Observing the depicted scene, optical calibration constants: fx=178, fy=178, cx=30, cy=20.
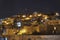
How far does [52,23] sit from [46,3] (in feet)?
2.13

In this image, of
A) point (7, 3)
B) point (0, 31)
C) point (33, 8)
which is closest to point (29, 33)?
point (0, 31)

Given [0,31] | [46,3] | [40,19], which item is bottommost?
[0,31]

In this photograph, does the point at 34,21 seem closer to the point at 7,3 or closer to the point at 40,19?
the point at 40,19

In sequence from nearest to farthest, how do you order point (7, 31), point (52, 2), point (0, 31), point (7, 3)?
1. point (7, 31)
2. point (0, 31)
3. point (52, 2)
4. point (7, 3)

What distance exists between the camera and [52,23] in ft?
5.80

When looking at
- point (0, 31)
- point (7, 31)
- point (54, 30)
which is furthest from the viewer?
point (0, 31)

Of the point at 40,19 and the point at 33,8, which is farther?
the point at 33,8

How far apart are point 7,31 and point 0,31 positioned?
205 millimetres

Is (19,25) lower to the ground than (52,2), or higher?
lower

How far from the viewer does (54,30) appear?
171cm

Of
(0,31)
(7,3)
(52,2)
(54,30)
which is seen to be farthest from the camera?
(7,3)

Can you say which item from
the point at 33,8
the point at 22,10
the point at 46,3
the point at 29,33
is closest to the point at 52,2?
the point at 46,3

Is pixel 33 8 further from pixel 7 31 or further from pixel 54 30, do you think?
pixel 54 30

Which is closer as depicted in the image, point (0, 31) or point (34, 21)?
point (34, 21)
